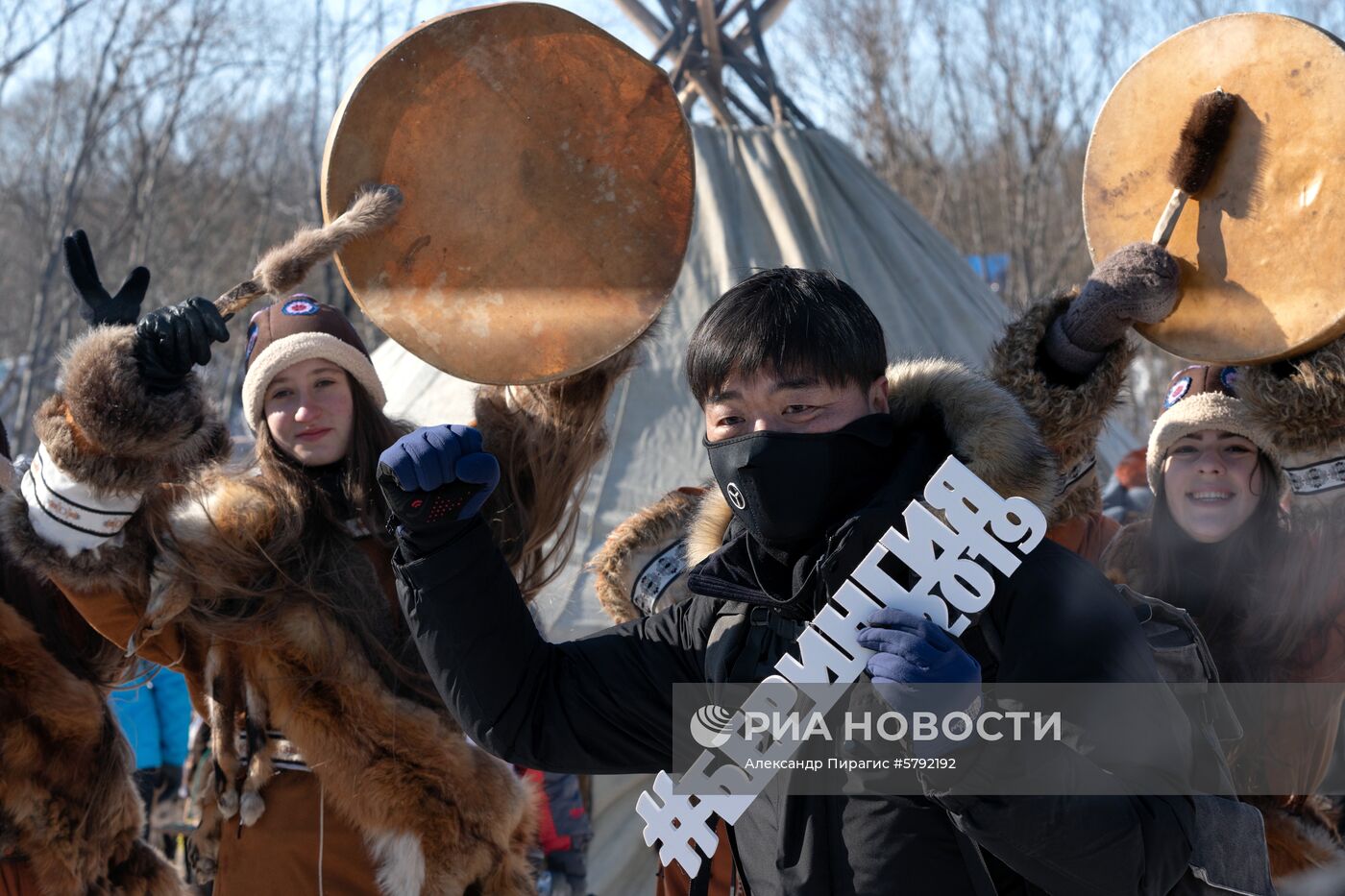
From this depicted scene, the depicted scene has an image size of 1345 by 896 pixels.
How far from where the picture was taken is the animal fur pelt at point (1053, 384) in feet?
8.32

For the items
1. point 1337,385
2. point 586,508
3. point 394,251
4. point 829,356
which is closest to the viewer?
point 829,356

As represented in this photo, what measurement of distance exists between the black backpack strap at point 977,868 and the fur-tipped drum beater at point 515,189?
4.44 feet

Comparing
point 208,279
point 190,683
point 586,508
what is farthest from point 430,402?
point 208,279

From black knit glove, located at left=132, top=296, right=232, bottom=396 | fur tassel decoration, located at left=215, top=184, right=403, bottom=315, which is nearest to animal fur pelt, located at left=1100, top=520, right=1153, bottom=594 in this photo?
fur tassel decoration, located at left=215, top=184, right=403, bottom=315

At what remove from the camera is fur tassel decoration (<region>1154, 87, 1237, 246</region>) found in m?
2.49

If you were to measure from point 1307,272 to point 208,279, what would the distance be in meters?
16.1

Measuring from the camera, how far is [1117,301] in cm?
241

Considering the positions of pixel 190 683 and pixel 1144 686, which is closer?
pixel 1144 686

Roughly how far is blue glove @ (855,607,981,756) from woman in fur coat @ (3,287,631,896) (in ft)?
4.60

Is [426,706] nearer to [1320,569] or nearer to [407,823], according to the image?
[407,823]

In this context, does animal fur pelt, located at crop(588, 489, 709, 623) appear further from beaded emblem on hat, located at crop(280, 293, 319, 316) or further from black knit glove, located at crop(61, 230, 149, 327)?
black knit glove, located at crop(61, 230, 149, 327)

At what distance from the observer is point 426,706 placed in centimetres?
261

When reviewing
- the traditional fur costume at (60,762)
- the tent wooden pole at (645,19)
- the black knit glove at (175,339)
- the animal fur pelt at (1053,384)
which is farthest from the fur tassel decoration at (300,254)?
the tent wooden pole at (645,19)

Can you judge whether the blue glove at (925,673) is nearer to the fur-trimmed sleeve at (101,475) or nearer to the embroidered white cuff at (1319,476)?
the embroidered white cuff at (1319,476)
